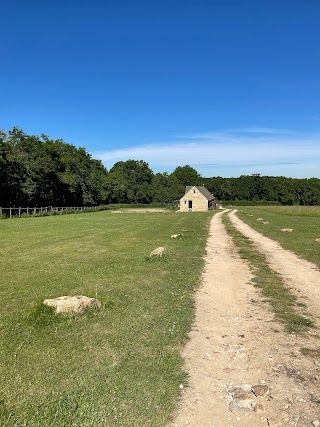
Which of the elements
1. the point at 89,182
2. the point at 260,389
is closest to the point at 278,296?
the point at 260,389

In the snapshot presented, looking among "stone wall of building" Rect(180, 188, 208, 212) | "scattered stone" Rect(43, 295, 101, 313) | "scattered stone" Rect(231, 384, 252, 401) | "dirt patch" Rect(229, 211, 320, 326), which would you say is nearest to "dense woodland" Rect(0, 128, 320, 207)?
"stone wall of building" Rect(180, 188, 208, 212)

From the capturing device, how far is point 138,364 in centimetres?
493

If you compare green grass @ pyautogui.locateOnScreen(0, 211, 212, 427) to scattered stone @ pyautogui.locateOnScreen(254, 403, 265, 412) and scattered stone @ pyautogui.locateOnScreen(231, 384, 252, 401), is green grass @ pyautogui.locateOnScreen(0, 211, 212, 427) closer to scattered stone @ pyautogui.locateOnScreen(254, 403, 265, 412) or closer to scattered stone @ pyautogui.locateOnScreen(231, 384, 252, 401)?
scattered stone @ pyautogui.locateOnScreen(231, 384, 252, 401)

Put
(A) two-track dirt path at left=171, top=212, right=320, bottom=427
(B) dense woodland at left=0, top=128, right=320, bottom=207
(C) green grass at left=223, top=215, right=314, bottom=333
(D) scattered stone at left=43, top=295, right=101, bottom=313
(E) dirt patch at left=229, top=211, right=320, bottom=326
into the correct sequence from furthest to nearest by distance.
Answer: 1. (B) dense woodland at left=0, top=128, right=320, bottom=207
2. (E) dirt patch at left=229, top=211, right=320, bottom=326
3. (D) scattered stone at left=43, top=295, right=101, bottom=313
4. (C) green grass at left=223, top=215, right=314, bottom=333
5. (A) two-track dirt path at left=171, top=212, right=320, bottom=427

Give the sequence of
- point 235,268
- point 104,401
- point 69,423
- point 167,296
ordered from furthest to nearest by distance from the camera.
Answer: point 235,268 → point 167,296 → point 104,401 → point 69,423

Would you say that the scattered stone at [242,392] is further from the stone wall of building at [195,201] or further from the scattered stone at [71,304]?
the stone wall of building at [195,201]

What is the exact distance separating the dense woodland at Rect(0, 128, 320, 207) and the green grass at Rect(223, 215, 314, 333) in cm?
5369

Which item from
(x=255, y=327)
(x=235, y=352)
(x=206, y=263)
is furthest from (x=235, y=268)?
(x=235, y=352)

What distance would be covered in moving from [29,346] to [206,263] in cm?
832

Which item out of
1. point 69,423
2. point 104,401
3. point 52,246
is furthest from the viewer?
point 52,246

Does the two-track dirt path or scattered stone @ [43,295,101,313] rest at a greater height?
scattered stone @ [43,295,101,313]

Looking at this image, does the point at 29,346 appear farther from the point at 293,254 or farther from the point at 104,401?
Result: the point at 293,254

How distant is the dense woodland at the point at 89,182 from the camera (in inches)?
2520

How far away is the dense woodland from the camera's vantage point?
2520 inches
